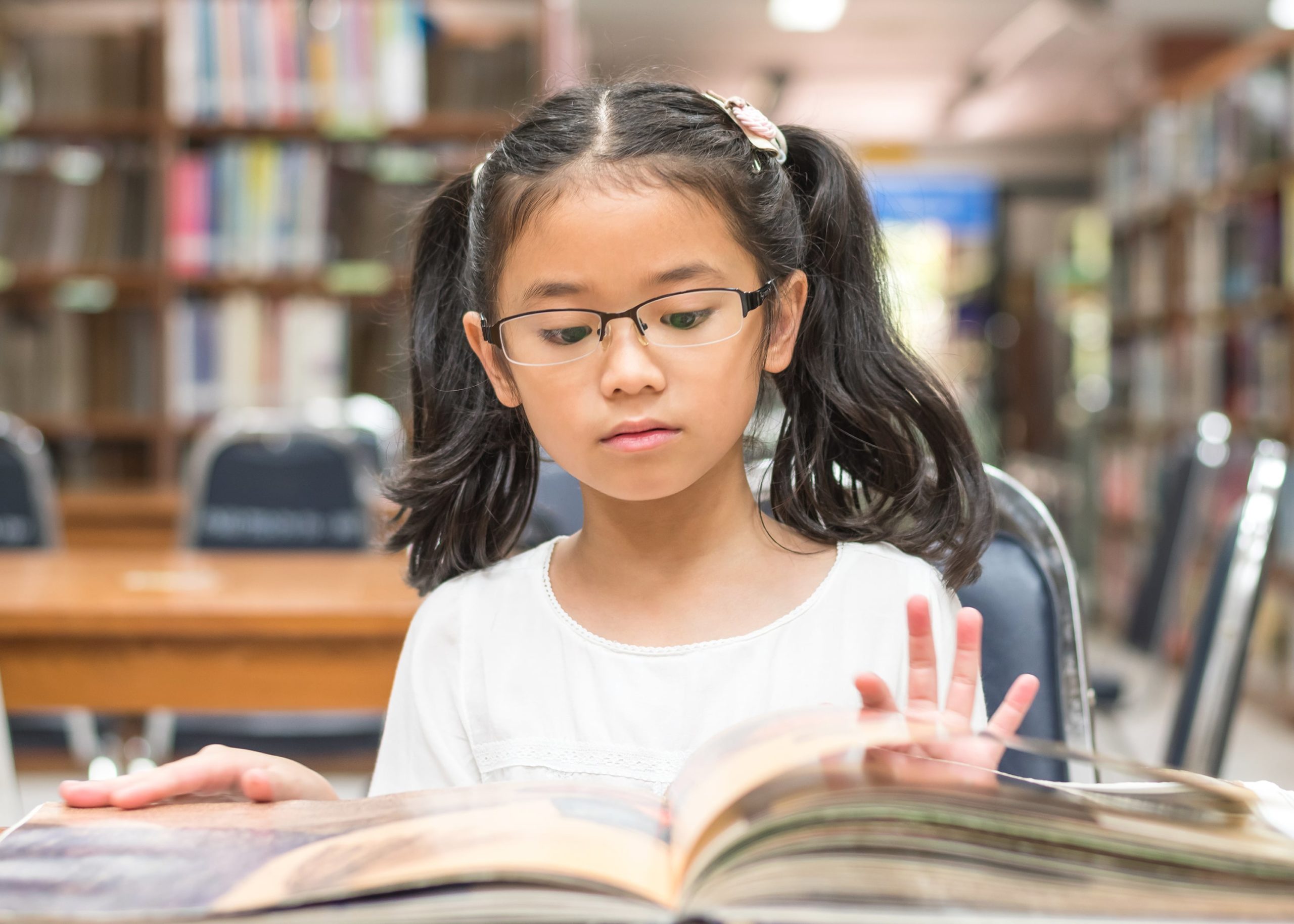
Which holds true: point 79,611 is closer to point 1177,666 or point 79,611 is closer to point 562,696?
point 562,696

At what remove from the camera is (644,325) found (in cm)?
89

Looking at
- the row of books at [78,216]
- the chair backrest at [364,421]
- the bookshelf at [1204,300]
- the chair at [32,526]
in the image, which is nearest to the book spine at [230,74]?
the row of books at [78,216]

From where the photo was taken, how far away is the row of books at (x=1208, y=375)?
429 cm

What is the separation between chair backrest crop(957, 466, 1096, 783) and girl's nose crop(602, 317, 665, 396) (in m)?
0.33

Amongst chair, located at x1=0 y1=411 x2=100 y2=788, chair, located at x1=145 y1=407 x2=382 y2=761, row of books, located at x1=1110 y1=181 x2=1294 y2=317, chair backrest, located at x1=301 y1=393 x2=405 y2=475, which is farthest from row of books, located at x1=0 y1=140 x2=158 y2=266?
row of books, located at x1=1110 y1=181 x2=1294 y2=317

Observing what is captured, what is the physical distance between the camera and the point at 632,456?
0.89 m

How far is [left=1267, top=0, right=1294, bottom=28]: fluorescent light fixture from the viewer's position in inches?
236

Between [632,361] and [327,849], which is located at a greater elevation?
[632,361]

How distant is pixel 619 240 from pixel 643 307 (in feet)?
0.17

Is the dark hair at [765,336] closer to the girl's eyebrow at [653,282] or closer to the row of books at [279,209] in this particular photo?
the girl's eyebrow at [653,282]

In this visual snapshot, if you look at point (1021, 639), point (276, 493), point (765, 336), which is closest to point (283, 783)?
point (765, 336)

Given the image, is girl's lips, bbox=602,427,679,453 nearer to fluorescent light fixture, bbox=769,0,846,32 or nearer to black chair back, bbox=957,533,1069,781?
black chair back, bbox=957,533,1069,781

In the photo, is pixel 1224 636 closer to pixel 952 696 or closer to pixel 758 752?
pixel 952 696

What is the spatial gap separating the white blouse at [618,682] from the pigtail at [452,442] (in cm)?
10
